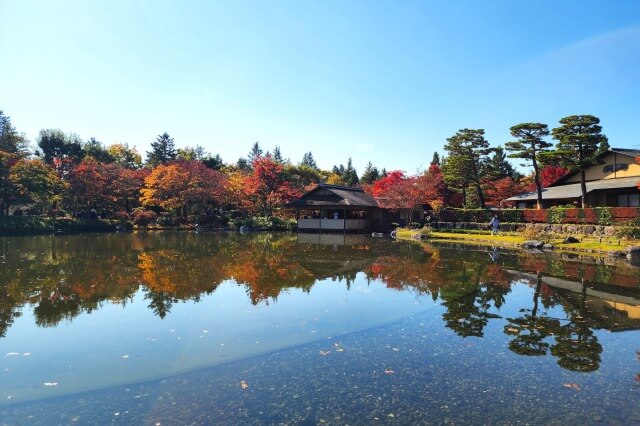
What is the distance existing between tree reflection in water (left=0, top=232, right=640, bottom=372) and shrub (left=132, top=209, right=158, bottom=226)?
53.7 ft

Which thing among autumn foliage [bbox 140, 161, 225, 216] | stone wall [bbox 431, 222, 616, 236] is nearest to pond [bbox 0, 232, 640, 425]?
stone wall [bbox 431, 222, 616, 236]

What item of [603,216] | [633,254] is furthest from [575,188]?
[633,254]

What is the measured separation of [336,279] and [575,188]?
2530 centimetres

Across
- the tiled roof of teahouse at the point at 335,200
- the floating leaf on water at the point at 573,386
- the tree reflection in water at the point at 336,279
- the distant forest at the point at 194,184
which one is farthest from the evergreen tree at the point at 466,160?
the floating leaf on water at the point at 573,386

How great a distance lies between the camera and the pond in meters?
4.34

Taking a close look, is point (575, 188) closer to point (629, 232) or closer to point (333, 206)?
point (629, 232)

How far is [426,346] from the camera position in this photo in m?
6.33

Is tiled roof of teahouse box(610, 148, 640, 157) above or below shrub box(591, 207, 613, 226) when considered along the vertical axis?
above

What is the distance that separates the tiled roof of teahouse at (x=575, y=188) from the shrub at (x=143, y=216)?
1234 inches

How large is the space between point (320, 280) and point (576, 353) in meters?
7.21

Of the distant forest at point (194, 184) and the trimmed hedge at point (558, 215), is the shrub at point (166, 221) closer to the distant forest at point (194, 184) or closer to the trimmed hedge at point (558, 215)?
the distant forest at point (194, 184)

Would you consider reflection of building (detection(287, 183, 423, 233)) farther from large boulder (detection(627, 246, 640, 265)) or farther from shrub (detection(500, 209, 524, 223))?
large boulder (detection(627, 246, 640, 265))

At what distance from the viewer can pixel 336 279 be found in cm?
1235

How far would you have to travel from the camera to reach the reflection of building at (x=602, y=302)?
7.70 metres
